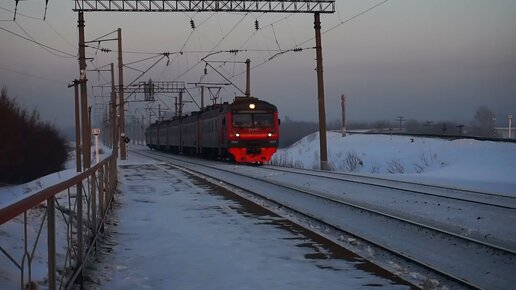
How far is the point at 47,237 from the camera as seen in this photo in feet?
15.8

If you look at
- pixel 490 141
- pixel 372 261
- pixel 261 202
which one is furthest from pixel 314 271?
pixel 490 141

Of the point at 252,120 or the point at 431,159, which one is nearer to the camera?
the point at 431,159

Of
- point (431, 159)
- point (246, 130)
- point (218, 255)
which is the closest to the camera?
point (218, 255)

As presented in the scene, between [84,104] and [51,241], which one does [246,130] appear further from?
[51,241]

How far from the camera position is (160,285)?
655cm

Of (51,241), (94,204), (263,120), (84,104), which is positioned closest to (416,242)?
(94,204)

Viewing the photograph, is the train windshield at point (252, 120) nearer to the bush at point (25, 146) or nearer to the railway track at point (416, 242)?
the bush at point (25, 146)

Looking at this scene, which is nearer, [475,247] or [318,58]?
[475,247]

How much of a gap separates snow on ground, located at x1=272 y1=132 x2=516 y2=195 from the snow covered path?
964 cm

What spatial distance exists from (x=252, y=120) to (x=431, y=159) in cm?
1037

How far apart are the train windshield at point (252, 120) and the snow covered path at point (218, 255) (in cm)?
2008

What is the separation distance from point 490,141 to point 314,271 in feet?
88.6

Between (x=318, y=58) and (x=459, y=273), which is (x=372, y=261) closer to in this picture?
(x=459, y=273)

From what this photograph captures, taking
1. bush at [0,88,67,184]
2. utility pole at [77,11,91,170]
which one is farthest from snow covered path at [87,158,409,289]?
bush at [0,88,67,184]
